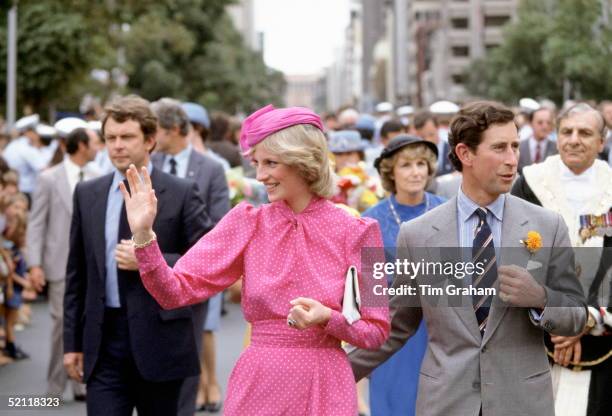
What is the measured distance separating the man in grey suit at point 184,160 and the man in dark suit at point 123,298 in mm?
2708

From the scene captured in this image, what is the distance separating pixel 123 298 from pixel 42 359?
684 centimetres

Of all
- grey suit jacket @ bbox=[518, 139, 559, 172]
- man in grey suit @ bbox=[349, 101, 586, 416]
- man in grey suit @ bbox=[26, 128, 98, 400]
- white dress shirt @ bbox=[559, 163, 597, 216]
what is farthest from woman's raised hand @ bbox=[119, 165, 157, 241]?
grey suit jacket @ bbox=[518, 139, 559, 172]

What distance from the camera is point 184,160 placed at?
9.67 meters

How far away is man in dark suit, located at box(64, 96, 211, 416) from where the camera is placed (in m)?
6.18

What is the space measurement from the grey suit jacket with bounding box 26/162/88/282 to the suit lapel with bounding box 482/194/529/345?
20.3 ft

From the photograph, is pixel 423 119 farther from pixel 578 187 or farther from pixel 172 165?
pixel 578 187

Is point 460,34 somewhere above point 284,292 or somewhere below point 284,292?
above

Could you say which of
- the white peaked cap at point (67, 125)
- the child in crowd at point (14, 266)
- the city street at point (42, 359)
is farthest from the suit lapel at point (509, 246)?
the child in crowd at point (14, 266)

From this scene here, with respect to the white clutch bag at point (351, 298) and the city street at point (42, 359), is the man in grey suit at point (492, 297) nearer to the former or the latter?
the white clutch bag at point (351, 298)

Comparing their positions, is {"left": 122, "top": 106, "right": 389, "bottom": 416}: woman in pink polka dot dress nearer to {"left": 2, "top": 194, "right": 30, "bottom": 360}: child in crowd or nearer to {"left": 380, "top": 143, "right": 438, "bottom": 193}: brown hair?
{"left": 380, "top": 143, "right": 438, "bottom": 193}: brown hair

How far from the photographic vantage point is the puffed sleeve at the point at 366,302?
4.55m

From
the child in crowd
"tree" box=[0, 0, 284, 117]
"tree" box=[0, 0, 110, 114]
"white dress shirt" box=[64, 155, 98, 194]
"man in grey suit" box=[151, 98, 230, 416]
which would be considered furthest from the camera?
"tree" box=[0, 0, 284, 117]

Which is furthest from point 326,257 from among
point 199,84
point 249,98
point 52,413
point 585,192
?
point 249,98

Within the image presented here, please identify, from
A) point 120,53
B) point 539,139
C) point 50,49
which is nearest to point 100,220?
point 539,139
